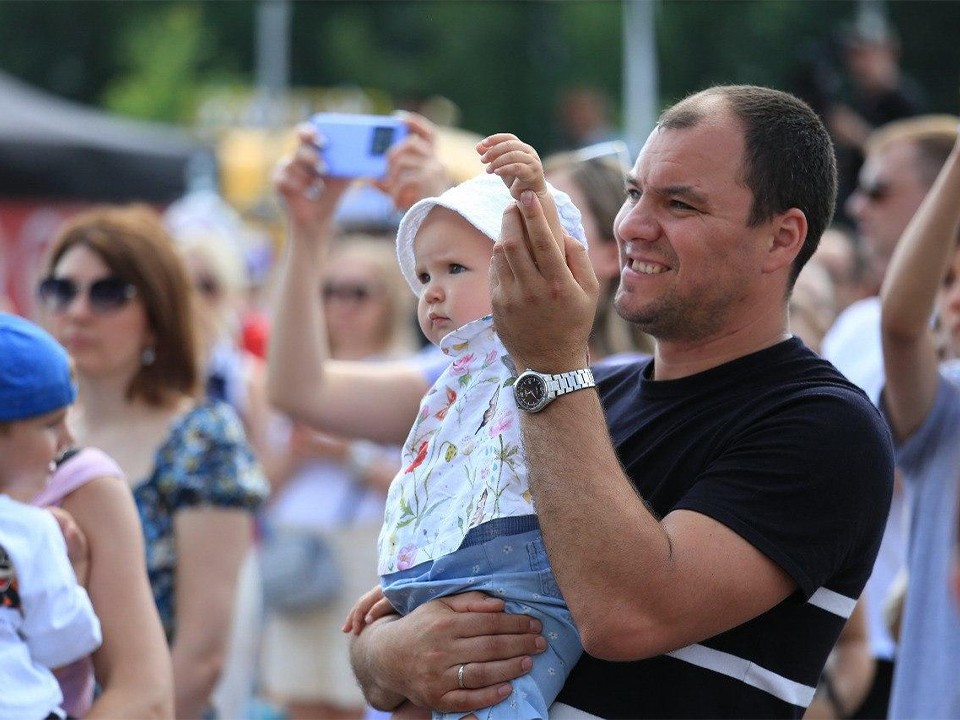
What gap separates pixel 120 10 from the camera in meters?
36.6

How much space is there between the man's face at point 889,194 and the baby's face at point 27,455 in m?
3.00

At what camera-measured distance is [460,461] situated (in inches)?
92.4

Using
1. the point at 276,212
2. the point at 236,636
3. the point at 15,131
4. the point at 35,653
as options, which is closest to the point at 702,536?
the point at 35,653

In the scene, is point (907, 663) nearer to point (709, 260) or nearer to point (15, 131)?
point (709, 260)

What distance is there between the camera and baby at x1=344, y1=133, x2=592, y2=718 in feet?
7.26

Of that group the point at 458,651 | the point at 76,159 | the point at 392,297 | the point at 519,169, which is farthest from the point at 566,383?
the point at 76,159

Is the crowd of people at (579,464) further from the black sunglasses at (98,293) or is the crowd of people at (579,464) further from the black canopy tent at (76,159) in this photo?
the black canopy tent at (76,159)

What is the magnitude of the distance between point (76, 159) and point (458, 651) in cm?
1063

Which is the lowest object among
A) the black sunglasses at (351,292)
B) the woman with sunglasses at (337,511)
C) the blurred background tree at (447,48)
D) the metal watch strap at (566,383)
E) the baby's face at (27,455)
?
the woman with sunglasses at (337,511)

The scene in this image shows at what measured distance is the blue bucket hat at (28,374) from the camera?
2631 millimetres

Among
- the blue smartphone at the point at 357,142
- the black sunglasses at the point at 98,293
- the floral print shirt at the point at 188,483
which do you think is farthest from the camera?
the black sunglasses at the point at 98,293

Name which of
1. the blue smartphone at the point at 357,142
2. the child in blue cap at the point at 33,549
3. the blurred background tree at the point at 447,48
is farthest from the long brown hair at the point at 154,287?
the blurred background tree at the point at 447,48

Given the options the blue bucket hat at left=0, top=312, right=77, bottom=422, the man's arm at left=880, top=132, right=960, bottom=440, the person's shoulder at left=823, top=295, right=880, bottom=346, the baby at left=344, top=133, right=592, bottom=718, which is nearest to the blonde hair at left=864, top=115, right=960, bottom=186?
the person's shoulder at left=823, top=295, right=880, bottom=346

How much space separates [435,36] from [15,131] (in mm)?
22399
